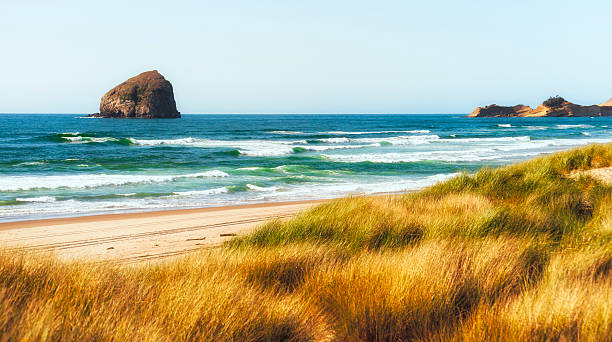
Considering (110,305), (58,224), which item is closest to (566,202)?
(110,305)

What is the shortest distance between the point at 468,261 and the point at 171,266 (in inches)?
109

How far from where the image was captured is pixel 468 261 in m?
3.99

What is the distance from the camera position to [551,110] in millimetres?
147000

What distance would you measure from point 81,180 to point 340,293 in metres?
16.4

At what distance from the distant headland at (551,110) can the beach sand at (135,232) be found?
160 metres

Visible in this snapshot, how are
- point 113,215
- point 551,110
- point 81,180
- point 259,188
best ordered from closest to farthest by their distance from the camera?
point 113,215 < point 259,188 < point 81,180 < point 551,110

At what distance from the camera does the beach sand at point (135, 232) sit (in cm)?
707

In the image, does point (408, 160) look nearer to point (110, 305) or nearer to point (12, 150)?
point (110, 305)

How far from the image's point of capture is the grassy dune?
270 cm

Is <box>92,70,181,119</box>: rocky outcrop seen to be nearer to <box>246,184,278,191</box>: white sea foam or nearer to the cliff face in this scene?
<box>246,184,278,191</box>: white sea foam

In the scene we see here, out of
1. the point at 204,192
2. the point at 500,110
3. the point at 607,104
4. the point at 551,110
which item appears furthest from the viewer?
the point at 607,104

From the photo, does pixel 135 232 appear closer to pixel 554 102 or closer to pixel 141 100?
pixel 141 100

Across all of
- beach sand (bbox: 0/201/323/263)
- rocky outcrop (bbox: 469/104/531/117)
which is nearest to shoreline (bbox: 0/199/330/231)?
beach sand (bbox: 0/201/323/263)

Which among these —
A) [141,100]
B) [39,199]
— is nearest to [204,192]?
[39,199]
